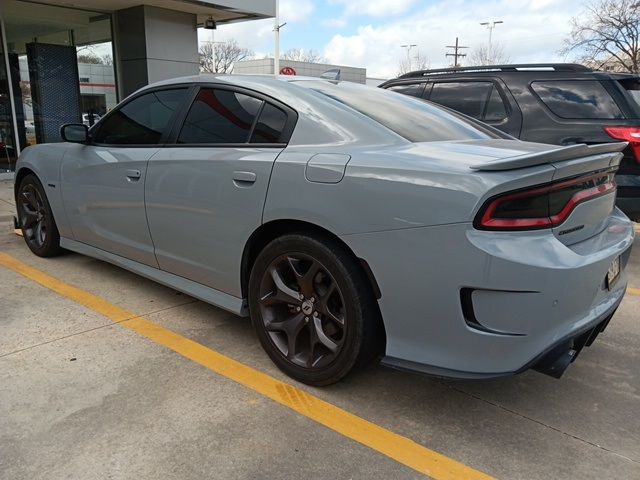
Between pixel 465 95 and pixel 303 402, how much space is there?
14.9ft

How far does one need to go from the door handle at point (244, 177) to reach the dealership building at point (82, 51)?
842 centimetres

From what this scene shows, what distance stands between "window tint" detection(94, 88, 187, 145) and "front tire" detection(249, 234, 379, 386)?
137cm

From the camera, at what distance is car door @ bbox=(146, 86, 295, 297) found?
2906mm

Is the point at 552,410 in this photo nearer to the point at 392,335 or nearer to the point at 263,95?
the point at 392,335

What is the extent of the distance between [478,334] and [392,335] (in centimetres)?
41

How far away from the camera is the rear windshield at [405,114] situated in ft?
9.40

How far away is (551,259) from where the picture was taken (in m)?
2.10

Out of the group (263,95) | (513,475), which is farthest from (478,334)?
(263,95)

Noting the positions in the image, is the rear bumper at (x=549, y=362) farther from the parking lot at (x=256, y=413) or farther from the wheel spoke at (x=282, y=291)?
the wheel spoke at (x=282, y=291)

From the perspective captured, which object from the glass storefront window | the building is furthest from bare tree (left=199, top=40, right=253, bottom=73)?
the glass storefront window

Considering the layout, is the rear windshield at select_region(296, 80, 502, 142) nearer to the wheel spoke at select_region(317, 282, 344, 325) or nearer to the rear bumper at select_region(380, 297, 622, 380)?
the wheel spoke at select_region(317, 282, 344, 325)

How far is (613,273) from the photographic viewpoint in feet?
8.41

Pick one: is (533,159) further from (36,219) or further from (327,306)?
(36,219)

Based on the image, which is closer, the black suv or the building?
the black suv
